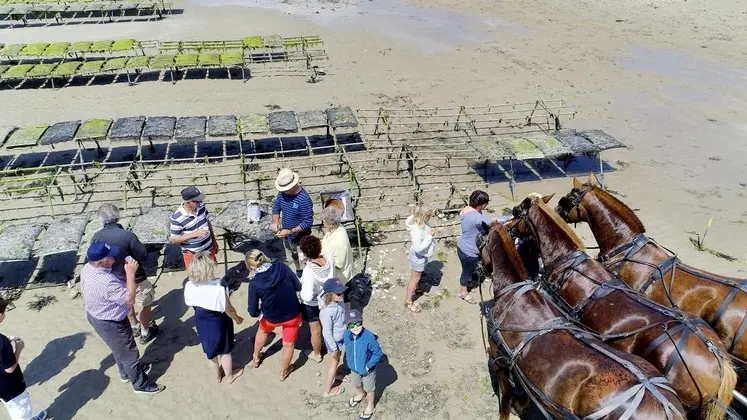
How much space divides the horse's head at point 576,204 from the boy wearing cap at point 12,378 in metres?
7.31

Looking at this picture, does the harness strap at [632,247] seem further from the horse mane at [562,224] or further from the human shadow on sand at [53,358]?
the human shadow on sand at [53,358]

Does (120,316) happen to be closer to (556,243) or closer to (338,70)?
→ (556,243)

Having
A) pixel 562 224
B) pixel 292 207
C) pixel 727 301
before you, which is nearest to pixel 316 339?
pixel 292 207

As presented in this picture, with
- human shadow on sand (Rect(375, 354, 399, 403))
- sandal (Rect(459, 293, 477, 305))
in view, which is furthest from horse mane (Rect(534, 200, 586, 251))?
human shadow on sand (Rect(375, 354, 399, 403))

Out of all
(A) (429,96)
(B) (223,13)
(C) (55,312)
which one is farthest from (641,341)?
(B) (223,13)

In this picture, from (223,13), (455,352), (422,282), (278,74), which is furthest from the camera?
(223,13)

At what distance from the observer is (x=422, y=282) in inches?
336

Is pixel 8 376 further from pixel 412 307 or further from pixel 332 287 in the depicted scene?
pixel 412 307

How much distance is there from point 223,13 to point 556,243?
27991mm

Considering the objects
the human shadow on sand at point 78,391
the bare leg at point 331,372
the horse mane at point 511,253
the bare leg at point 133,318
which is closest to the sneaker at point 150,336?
the bare leg at point 133,318

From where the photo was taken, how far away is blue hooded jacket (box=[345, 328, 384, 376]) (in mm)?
5227

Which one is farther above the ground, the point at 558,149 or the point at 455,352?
the point at 558,149

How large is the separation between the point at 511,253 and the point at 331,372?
9.39 ft

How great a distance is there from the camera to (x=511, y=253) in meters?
5.57
